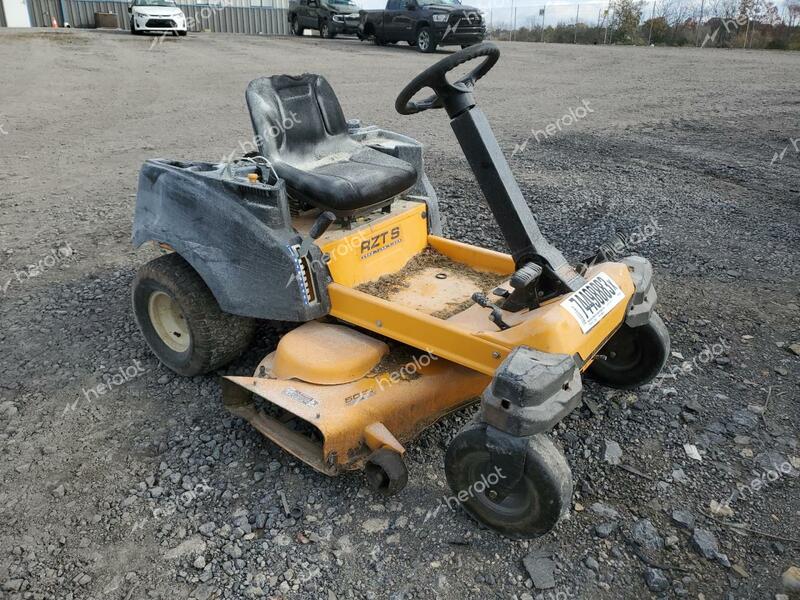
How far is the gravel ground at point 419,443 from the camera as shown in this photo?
7.59 ft

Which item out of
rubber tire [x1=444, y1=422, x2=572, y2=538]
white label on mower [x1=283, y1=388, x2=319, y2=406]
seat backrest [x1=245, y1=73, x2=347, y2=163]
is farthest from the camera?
seat backrest [x1=245, y1=73, x2=347, y2=163]

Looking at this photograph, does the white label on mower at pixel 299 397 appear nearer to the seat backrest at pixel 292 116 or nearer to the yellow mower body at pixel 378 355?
the yellow mower body at pixel 378 355

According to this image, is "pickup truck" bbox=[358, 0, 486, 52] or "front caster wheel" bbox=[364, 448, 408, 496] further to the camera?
"pickup truck" bbox=[358, 0, 486, 52]

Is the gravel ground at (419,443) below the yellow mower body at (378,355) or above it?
below

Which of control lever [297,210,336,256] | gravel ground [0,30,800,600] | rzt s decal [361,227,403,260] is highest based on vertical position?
control lever [297,210,336,256]

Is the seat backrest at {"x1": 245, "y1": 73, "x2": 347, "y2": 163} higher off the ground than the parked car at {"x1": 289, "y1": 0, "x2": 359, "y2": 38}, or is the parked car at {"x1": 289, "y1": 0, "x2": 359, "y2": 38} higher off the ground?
the parked car at {"x1": 289, "y1": 0, "x2": 359, "y2": 38}

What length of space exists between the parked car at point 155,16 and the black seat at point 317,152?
16046 mm

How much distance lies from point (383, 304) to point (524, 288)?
1.97 ft

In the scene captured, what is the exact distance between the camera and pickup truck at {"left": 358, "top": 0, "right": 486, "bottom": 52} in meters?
15.0

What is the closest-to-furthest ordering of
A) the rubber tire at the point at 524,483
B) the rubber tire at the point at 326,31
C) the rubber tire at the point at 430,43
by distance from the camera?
1. the rubber tire at the point at 524,483
2. the rubber tire at the point at 430,43
3. the rubber tire at the point at 326,31

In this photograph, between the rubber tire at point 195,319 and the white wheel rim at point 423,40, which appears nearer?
the rubber tire at point 195,319

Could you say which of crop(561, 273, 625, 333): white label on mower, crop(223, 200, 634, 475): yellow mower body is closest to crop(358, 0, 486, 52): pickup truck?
crop(223, 200, 634, 475): yellow mower body

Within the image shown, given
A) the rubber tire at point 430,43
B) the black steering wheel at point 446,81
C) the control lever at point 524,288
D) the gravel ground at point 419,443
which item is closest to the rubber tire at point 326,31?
the rubber tire at point 430,43

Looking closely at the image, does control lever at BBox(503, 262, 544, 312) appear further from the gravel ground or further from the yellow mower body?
the gravel ground
